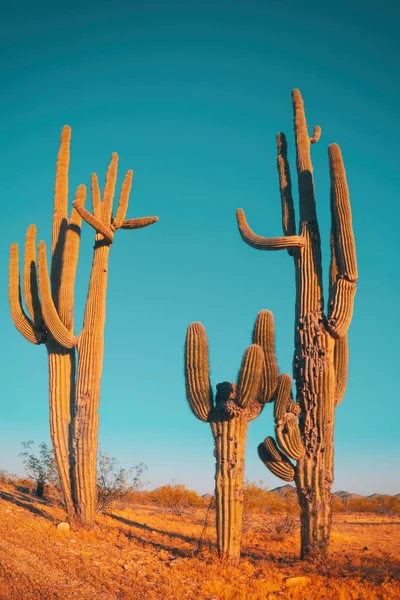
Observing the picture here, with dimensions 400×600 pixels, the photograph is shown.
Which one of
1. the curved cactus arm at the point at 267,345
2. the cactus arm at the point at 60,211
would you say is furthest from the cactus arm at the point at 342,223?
the cactus arm at the point at 60,211

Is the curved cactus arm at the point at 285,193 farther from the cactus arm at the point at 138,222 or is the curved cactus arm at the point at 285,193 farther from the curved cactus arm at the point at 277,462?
the curved cactus arm at the point at 277,462

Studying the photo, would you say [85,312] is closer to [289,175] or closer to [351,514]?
[289,175]

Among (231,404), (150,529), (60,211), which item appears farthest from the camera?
(150,529)

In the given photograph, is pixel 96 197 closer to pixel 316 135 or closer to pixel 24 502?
pixel 316 135

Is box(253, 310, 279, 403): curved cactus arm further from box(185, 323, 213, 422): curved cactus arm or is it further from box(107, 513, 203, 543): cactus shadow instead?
box(107, 513, 203, 543): cactus shadow

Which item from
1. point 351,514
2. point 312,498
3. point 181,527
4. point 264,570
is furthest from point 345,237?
point 351,514

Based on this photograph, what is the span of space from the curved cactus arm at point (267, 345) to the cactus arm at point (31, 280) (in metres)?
5.63

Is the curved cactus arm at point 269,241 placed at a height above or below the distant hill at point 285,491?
above

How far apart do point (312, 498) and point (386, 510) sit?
20232mm

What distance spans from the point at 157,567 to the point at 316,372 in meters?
4.80

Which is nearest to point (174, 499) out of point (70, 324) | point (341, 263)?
point (70, 324)

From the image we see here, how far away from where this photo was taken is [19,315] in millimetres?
13625

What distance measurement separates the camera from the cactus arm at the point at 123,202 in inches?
571

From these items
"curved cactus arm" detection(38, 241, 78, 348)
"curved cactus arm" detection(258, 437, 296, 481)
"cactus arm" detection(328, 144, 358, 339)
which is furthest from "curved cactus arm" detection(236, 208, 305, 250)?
"curved cactus arm" detection(38, 241, 78, 348)
